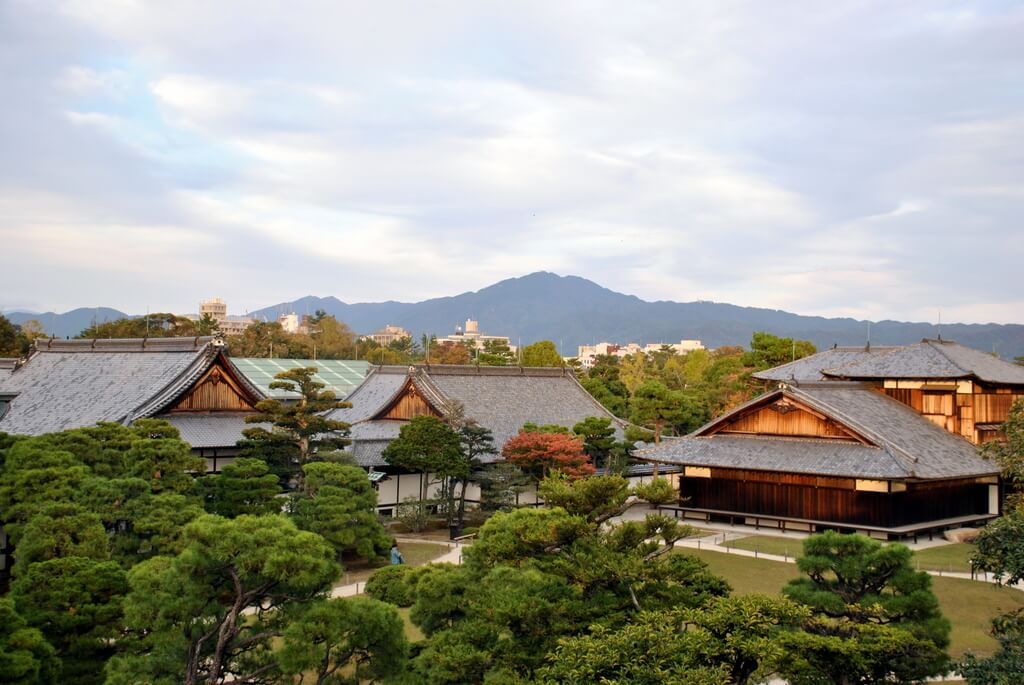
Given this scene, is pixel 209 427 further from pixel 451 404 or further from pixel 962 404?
pixel 962 404

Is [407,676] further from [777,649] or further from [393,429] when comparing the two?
[393,429]

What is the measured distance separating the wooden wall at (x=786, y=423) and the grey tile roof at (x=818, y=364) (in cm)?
605

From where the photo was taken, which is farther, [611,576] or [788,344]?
[788,344]

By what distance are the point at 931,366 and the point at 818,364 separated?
21.5ft

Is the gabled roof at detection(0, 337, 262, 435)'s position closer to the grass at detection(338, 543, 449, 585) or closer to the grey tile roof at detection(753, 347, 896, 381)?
the grass at detection(338, 543, 449, 585)

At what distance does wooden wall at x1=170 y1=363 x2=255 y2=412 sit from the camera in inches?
1171

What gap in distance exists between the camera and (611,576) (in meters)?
13.4

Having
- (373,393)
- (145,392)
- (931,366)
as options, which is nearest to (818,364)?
(931,366)

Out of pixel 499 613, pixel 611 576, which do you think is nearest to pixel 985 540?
pixel 611 576

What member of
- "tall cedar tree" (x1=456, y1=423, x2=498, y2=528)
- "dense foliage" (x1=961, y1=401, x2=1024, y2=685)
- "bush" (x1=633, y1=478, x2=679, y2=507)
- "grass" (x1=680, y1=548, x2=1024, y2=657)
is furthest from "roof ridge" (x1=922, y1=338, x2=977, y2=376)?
"bush" (x1=633, y1=478, x2=679, y2=507)

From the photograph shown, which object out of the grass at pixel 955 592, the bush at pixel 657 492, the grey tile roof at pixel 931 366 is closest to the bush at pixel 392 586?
the bush at pixel 657 492

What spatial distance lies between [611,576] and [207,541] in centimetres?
600

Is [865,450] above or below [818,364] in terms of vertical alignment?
below

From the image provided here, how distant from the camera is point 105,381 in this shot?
3169 centimetres
